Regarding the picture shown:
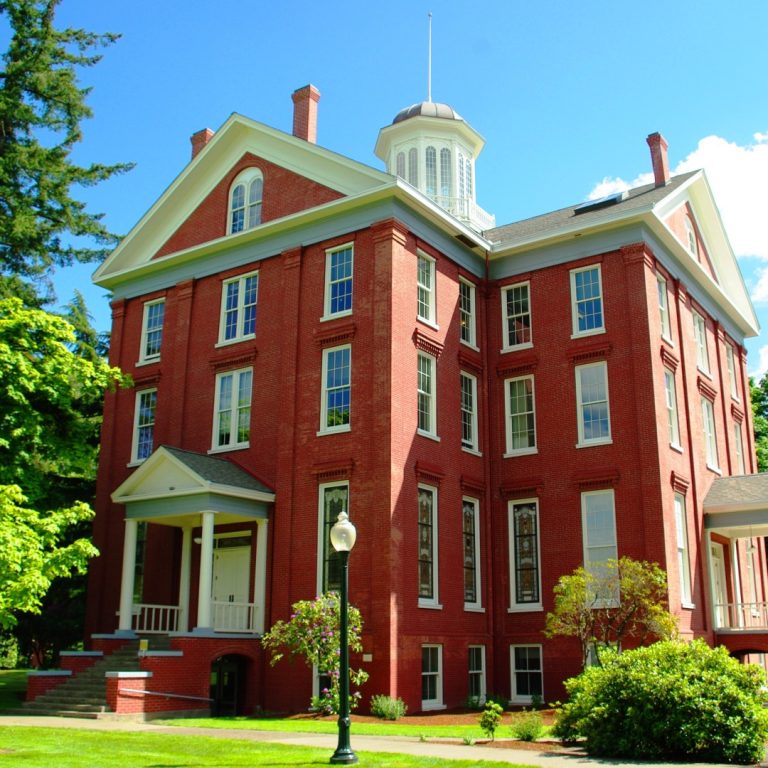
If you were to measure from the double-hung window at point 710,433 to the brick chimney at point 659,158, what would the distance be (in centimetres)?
727

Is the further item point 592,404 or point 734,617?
point 734,617

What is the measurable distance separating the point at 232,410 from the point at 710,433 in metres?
15.4

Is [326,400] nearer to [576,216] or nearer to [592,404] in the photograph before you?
[592,404]

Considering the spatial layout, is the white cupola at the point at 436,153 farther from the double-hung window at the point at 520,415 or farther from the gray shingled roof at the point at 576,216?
the double-hung window at the point at 520,415

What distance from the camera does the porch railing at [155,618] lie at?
24.7 m

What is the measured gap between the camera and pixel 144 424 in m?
29.2

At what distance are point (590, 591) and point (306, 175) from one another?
13.8 metres

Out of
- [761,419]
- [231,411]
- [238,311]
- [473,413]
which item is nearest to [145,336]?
[238,311]

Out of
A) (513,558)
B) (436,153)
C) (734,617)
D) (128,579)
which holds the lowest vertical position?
(734,617)

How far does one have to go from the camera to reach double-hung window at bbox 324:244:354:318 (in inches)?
998

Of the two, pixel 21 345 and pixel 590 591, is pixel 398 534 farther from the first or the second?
pixel 21 345

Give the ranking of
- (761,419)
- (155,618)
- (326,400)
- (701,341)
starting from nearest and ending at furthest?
(326,400) < (155,618) < (701,341) < (761,419)

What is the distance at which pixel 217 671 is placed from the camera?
22969 mm

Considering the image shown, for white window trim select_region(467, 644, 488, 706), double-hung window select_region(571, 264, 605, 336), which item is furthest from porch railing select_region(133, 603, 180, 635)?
double-hung window select_region(571, 264, 605, 336)
